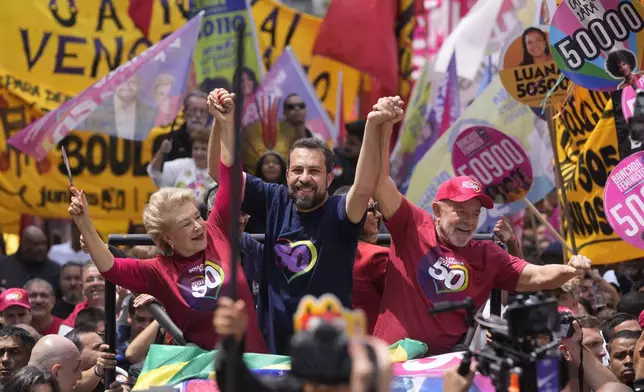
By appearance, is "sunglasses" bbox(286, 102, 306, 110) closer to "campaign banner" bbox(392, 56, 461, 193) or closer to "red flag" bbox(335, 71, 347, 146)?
"campaign banner" bbox(392, 56, 461, 193)

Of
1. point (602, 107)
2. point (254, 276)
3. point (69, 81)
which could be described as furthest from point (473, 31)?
point (254, 276)

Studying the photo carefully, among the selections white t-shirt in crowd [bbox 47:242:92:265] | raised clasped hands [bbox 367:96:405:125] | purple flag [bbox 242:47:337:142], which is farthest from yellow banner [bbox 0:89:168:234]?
raised clasped hands [bbox 367:96:405:125]

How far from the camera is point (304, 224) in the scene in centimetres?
614

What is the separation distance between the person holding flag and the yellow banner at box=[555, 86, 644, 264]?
142 inches

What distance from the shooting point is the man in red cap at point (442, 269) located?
611 cm

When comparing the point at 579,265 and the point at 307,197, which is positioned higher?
the point at 307,197

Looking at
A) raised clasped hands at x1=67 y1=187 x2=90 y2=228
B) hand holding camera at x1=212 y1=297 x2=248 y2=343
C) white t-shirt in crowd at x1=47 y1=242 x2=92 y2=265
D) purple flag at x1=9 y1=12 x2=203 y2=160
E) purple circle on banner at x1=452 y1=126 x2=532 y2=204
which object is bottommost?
hand holding camera at x1=212 y1=297 x2=248 y2=343

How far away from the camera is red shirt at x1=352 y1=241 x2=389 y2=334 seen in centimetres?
650

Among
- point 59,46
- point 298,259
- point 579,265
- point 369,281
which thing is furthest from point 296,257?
point 59,46

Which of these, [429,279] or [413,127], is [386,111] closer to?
Answer: [429,279]

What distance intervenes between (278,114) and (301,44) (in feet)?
7.05

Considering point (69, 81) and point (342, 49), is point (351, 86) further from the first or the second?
point (69, 81)

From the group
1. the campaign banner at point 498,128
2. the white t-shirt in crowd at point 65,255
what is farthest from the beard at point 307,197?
the white t-shirt in crowd at point 65,255

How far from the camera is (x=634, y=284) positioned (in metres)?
10.2
